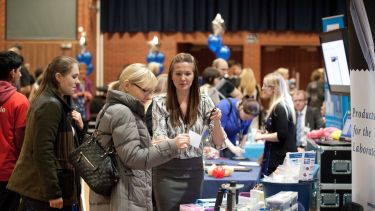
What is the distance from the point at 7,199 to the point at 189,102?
136 centimetres

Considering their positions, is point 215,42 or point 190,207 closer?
point 190,207

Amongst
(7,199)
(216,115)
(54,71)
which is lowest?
(7,199)

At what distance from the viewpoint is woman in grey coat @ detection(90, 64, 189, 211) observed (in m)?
3.41

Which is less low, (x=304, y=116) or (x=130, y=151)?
(x=130, y=151)

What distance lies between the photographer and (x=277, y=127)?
5.55m

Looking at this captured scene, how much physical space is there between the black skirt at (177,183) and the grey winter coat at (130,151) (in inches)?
16.3

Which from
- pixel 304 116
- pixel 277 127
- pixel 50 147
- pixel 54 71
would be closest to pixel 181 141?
pixel 50 147

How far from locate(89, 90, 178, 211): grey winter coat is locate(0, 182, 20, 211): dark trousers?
0.99 meters

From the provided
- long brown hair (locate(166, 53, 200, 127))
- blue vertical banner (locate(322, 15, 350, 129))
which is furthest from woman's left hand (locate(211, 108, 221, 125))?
blue vertical banner (locate(322, 15, 350, 129))

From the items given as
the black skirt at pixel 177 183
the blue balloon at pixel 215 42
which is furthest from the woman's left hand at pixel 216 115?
the blue balloon at pixel 215 42

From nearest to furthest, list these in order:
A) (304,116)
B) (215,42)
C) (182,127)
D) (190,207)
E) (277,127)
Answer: (190,207), (182,127), (277,127), (304,116), (215,42)

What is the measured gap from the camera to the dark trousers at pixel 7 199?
4297mm

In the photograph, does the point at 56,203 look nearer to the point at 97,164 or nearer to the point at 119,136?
the point at 97,164

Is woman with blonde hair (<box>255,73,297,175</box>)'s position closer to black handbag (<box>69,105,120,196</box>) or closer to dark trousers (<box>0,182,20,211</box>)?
dark trousers (<box>0,182,20,211</box>)
